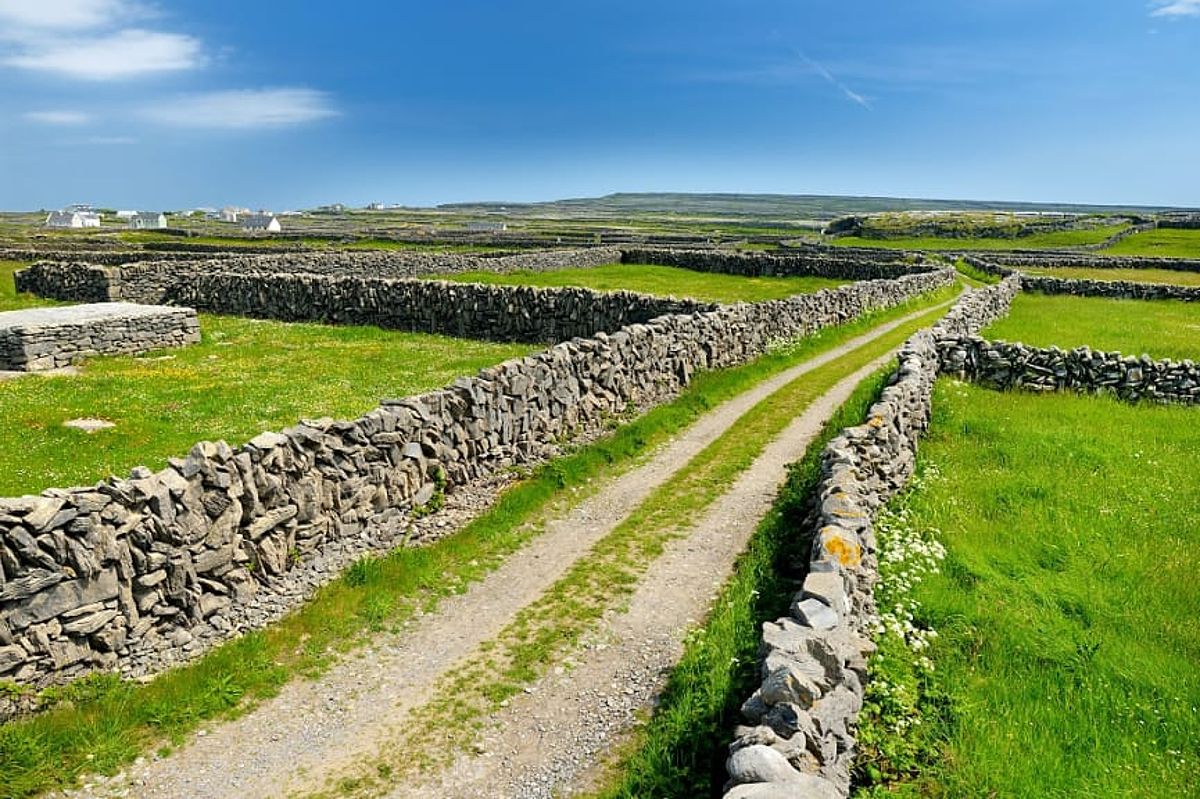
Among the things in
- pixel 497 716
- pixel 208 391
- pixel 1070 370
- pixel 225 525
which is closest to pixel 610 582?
pixel 497 716

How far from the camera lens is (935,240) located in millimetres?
101312

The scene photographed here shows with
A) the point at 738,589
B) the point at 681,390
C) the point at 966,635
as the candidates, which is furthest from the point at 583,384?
→ the point at 966,635

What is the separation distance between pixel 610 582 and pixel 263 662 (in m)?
4.33

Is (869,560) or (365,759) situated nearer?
(365,759)

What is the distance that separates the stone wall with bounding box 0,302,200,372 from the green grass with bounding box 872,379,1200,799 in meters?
24.2

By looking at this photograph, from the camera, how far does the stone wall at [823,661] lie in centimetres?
521

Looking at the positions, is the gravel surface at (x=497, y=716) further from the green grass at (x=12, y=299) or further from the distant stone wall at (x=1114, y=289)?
the distant stone wall at (x=1114, y=289)

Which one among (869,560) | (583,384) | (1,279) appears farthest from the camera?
(1,279)

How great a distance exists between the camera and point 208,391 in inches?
766

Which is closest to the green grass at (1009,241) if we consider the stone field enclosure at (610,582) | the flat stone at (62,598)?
the stone field enclosure at (610,582)

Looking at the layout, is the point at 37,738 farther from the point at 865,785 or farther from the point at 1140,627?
the point at 1140,627

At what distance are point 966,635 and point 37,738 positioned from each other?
352 inches

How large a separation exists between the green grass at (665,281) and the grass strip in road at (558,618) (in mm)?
26909

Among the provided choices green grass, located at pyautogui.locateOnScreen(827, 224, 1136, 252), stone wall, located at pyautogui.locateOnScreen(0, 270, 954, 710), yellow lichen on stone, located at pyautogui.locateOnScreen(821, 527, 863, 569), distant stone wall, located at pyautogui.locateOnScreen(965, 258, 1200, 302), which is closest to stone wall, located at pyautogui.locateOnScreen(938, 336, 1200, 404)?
stone wall, located at pyautogui.locateOnScreen(0, 270, 954, 710)
